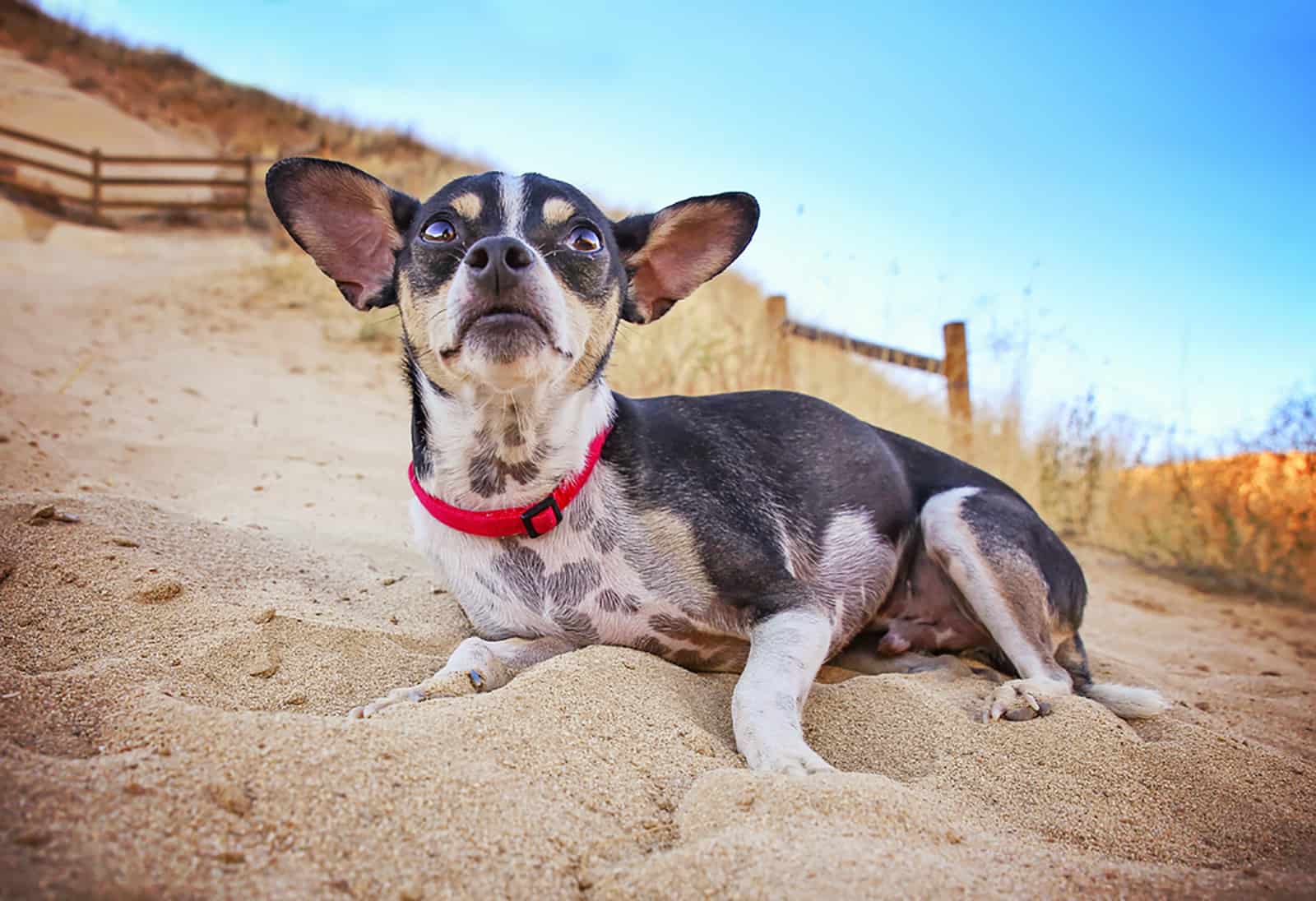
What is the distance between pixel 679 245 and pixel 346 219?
1106 mm

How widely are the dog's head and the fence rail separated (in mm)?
5085

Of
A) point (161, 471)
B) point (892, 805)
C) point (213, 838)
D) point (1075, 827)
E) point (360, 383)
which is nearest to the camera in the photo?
point (213, 838)

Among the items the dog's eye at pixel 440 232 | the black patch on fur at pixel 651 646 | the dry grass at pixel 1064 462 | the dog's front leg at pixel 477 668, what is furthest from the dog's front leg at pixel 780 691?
the dry grass at pixel 1064 462

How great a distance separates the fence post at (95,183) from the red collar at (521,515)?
65.8ft

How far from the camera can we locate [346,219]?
2.86 meters

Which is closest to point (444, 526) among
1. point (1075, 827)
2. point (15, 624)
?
point (15, 624)

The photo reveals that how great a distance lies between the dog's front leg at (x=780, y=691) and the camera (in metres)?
2.08

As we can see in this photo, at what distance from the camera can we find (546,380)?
8.02ft

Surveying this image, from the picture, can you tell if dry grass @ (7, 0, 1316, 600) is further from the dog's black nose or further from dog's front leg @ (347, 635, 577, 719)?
the dog's black nose

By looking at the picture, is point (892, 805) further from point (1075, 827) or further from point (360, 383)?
point (360, 383)

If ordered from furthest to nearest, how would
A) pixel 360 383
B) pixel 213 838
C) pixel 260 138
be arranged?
pixel 260 138 → pixel 360 383 → pixel 213 838

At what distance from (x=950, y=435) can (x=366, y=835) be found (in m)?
7.53

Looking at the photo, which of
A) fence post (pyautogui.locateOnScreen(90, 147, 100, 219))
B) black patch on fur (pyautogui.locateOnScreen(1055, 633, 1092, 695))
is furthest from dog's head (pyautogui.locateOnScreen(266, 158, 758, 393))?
fence post (pyautogui.locateOnScreen(90, 147, 100, 219))

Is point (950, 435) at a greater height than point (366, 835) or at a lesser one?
greater
